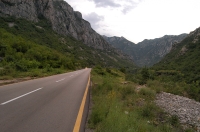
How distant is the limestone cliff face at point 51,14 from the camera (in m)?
83.5

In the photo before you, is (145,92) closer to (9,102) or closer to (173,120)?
(173,120)

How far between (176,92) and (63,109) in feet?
41.4

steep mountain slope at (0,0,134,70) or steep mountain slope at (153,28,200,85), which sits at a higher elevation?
steep mountain slope at (0,0,134,70)

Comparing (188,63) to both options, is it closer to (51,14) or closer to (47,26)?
(47,26)

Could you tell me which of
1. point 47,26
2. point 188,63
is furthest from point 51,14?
point 188,63

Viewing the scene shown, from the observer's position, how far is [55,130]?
437 cm

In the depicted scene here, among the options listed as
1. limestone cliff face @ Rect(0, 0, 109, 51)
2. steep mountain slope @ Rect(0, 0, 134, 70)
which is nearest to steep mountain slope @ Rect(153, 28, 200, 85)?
steep mountain slope @ Rect(0, 0, 134, 70)

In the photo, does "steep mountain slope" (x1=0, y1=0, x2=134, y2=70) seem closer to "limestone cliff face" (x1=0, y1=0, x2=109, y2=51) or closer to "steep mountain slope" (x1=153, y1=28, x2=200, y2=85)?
"limestone cliff face" (x1=0, y1=0, x2=109, y2=51)

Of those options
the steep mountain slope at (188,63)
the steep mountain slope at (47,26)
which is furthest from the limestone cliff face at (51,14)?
the steep mountain slope at (188,63)

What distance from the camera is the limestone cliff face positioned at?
83.5m

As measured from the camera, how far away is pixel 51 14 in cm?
11581

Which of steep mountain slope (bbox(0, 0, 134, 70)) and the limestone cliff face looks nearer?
steep mountain slope (bbox(0, 0, 134, 70))

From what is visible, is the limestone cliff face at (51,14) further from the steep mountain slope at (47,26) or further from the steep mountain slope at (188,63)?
the steep mountain slope at (188,63)

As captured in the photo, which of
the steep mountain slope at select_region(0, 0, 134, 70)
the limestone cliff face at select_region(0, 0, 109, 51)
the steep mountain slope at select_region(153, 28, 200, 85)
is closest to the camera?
the steep mountain slope at select_region(153, 28, 200, 85)
